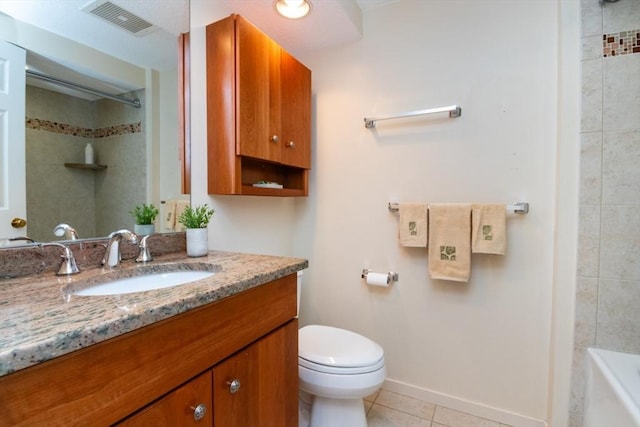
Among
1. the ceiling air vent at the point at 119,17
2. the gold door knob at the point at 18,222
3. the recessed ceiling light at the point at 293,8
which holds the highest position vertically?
the recessed ceiling light at the point at 293,8

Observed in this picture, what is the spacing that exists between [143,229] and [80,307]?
638 millimetres

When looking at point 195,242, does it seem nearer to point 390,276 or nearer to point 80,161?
point 80,161

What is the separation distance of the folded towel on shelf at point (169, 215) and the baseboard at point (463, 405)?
1482 millimetres

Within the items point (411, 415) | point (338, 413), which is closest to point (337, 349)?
point (338, 413)

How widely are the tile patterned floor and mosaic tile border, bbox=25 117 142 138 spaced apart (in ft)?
5.72

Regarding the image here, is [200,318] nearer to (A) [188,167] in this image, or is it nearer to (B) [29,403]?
(B) [29,403]

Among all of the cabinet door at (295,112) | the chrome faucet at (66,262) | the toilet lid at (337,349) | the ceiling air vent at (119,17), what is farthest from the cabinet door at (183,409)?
the ceiling air vent at (119,17)

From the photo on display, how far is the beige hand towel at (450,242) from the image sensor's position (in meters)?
1.46

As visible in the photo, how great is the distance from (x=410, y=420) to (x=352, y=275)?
0.80 meters

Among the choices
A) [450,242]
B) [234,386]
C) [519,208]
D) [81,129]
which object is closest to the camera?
[234,386]

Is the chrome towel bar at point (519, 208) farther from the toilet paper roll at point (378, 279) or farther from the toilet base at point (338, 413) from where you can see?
the toilet base at point (338, 413)

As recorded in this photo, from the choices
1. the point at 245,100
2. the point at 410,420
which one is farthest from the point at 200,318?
the point at 410,420

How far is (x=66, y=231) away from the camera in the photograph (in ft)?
3.12

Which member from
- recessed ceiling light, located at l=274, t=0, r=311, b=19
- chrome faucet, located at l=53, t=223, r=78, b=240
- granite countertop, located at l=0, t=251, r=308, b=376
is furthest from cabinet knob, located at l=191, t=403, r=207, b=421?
recessed ceiling light, located at l=274, t=0, r=311, b=19
